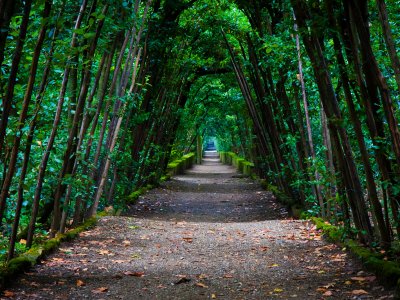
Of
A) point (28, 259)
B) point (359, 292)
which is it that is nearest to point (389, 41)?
point (359, 292)

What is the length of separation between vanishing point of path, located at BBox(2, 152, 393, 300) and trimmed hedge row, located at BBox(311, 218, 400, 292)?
0.08 meters

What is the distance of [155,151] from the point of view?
49.1 feet

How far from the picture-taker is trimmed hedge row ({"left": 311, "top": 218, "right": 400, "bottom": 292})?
160 inches

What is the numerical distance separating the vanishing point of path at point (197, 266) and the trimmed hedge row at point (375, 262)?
8 centimetres

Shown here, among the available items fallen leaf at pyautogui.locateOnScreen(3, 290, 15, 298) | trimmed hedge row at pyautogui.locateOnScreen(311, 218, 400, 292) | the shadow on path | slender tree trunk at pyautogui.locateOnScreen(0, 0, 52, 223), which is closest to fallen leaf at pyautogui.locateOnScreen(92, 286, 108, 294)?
fallen leaf at pyautogui.locateOnScreen(3, 290, 15, 298)

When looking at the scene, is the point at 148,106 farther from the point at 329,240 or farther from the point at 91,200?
the point at 329,240

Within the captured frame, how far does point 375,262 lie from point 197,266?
5.82 ft

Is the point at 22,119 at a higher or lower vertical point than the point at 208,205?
higher

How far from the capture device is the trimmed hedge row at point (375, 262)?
4.05m

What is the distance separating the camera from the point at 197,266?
219 inches

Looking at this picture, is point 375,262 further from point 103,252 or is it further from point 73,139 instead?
point 73,139

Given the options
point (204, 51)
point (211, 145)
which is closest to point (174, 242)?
point (204, 51)

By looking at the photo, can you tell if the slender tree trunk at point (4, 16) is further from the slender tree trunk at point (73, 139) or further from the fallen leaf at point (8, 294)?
the slender tree trunk at point (73, 139)

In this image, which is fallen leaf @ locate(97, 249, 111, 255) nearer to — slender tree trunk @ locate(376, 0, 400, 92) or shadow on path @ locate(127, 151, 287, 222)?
slender tree trunk @ locate(376, 0, 400, 92)
